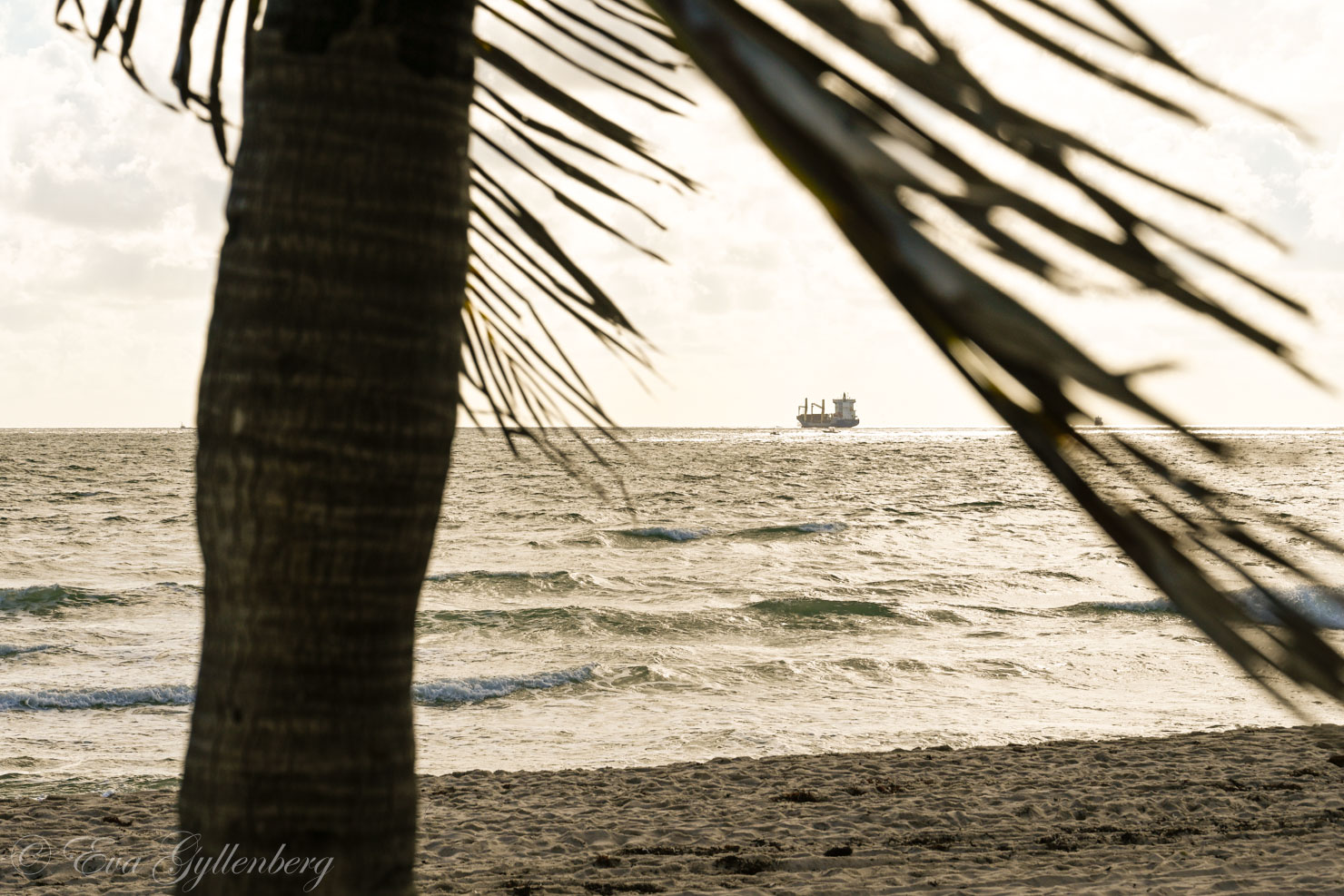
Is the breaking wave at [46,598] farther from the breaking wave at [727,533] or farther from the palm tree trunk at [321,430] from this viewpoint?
the palm tree trunk at [321,430]

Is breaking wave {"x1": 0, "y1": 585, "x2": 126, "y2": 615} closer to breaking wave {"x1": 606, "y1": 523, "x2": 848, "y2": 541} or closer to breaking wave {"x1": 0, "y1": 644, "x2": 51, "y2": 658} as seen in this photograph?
breaking wave {"x1": 0, "y1": 644, "x2": 51, "y2": 658}

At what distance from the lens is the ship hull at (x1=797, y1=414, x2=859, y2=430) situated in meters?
156

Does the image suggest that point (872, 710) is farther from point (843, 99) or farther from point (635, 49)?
point (843, 99)

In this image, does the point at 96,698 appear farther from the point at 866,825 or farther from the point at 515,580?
the point at 515,580

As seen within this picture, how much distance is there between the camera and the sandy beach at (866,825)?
4.69 meters

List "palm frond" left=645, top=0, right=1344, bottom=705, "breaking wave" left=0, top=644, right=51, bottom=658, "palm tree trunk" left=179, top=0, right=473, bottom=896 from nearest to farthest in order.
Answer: "palm frond" left=645, top=0, right=1344, bottom=705 < "palm tree trunk" left=179, top=0, right=473, bottom=896 < "breaking wave" left=0, top=644, right=51, bottom=658

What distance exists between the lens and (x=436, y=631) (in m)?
13.9

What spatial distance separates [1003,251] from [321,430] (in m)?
0.80

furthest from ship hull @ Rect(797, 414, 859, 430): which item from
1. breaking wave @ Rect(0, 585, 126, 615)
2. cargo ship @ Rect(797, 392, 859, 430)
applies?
breaking wave @ Rect(0, 585, 126, 615)

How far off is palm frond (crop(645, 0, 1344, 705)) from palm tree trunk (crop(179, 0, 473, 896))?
1.94 ft

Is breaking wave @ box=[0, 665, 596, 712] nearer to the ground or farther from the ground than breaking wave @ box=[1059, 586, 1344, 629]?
nearer to the ground

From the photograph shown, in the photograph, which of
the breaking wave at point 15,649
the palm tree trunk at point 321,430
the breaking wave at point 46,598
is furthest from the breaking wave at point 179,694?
the palm tree trunk at point 321,430

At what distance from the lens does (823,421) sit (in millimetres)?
157125

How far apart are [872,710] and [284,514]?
9.18m
